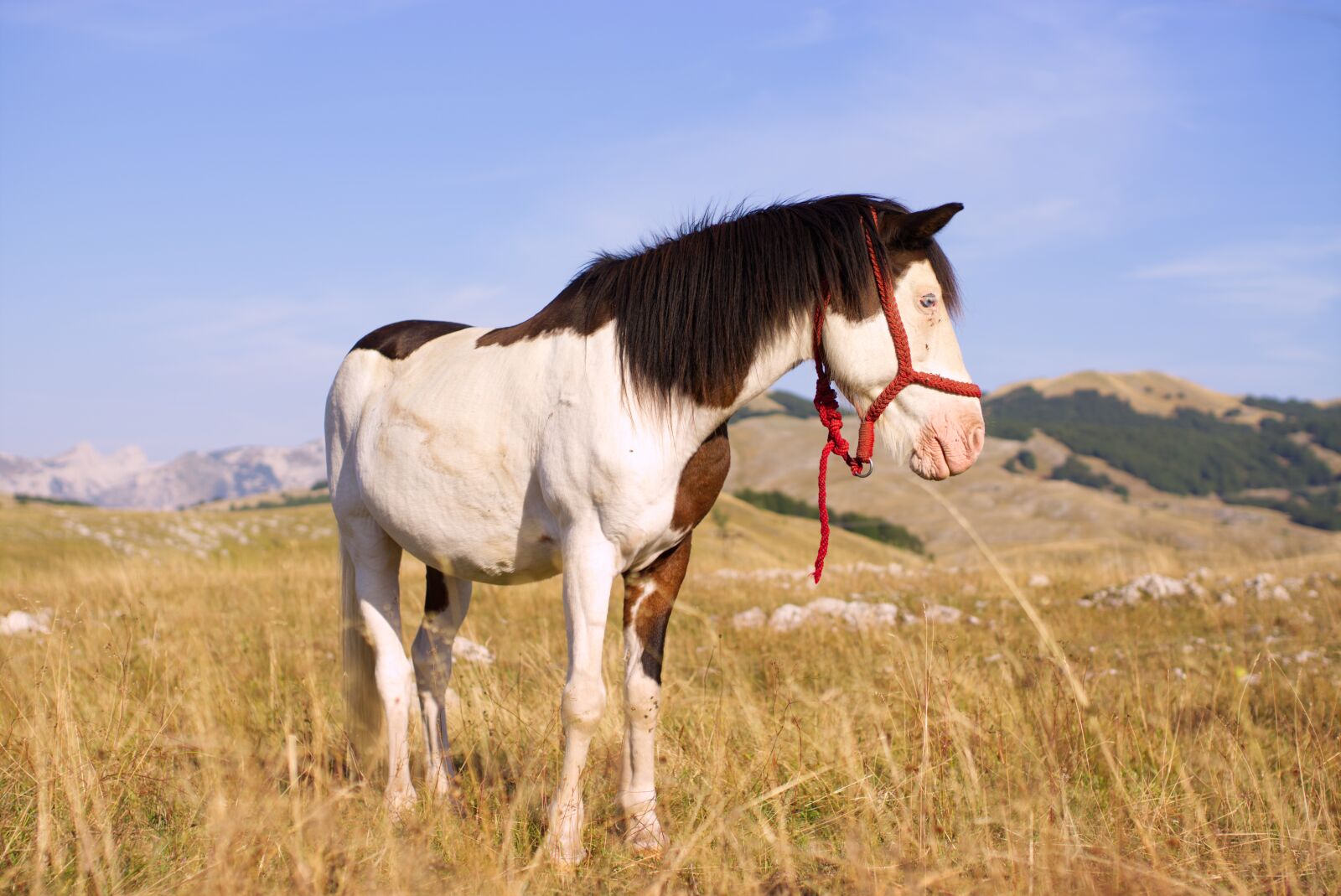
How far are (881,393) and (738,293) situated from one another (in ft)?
2.07

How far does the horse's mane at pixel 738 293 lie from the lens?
332 cm

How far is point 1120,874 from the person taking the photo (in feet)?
8.68

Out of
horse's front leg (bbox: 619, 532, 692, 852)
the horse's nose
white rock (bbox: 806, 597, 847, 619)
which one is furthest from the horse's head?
white rock (bbox: 806, 597, 847, 619)

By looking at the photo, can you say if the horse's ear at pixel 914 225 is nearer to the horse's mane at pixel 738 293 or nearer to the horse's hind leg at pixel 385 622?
the horse's mane at pixel 738 293

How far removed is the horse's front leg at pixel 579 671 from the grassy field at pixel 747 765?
159 mm

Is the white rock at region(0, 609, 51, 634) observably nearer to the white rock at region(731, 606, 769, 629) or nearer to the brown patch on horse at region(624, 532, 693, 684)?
the brown patch on horse at region(624, 532, 693, 684)

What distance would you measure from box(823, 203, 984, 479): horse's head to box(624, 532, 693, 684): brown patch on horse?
3.04ft

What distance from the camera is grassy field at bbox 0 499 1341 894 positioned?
2830mm

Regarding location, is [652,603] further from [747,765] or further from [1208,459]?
[1208,459]

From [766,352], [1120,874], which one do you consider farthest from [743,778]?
[766,352]

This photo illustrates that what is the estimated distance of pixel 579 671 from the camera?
330cm

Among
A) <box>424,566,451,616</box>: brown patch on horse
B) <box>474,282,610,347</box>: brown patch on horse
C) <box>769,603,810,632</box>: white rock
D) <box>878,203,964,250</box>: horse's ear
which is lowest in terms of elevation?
<box>769,603,810,632</box>: white rock

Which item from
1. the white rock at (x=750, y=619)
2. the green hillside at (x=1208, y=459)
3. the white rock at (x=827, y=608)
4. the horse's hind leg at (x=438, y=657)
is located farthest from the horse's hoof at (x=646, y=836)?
the green hillside at (x=1208, y=459)

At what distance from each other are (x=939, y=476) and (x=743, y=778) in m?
1.28
